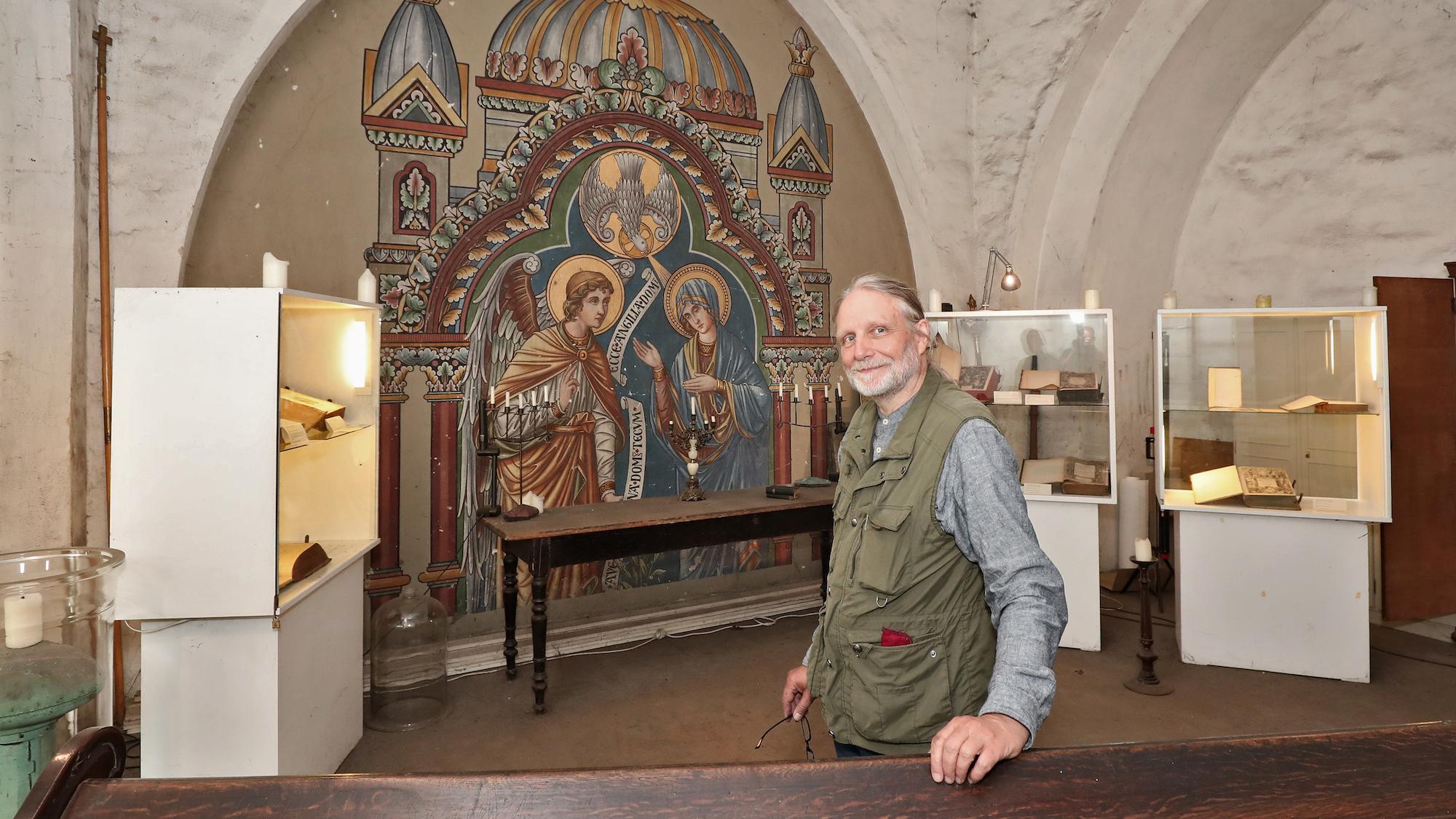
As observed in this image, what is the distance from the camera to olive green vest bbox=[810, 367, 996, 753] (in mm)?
1848

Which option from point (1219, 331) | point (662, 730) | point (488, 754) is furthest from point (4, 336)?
point (1219, 331)

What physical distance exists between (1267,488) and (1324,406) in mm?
582

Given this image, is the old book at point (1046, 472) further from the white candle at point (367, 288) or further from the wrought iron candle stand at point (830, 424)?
the white candle at point (367, 288)

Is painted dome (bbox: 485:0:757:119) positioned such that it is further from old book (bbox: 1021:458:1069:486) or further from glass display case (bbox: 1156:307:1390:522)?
glass display case (bbox: 1156:307:1390:522)

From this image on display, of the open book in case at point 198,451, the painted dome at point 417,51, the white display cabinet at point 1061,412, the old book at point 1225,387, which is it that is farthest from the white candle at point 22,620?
the old book at point 1225,387

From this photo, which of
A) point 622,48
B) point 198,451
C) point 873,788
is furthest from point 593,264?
point 873,788

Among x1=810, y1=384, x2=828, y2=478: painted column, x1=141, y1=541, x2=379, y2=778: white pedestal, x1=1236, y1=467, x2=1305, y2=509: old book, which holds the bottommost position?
x1=141, y1=541, x2=379, y2=778: white pedestal

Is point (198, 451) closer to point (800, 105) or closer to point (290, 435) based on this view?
point (290, 435)

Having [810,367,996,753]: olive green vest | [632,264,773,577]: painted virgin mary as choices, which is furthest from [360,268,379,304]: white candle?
[810,367,996,753]: olive green vest

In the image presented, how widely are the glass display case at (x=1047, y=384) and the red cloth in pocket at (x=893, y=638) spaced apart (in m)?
3.50

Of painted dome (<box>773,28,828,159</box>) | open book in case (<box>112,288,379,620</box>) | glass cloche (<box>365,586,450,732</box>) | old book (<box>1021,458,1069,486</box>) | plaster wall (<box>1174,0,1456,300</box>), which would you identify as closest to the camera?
open book in case (<box>112,288,379,620</box>)

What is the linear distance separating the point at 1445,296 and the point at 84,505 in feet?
25.5

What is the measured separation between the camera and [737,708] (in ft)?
14.0

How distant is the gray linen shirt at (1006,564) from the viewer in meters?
1.52
